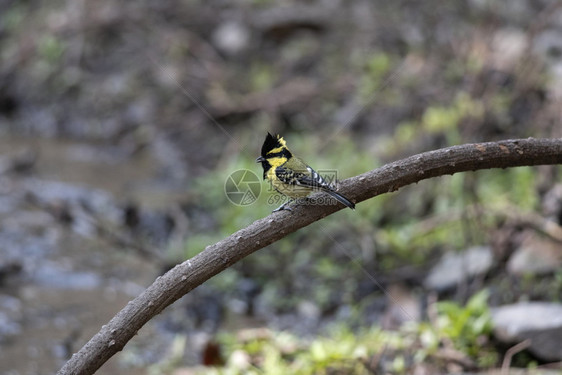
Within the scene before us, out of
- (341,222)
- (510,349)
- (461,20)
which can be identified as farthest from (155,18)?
(510,349)

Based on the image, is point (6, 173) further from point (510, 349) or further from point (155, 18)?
point (510, 349)

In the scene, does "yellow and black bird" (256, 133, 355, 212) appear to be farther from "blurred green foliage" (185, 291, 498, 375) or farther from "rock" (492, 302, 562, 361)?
"rock" (492, 302, 562, 361)

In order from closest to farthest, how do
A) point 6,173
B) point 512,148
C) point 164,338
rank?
1. point 512,148
2. point 164,338
3. point 6,173

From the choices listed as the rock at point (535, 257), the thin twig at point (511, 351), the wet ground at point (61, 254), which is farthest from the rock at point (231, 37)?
the thin twig at point (511, 351)

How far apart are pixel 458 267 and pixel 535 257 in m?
0.67

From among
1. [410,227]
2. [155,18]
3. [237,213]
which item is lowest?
[410,227]

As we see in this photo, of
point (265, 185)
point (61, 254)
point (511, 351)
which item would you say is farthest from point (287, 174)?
point (61, 254)

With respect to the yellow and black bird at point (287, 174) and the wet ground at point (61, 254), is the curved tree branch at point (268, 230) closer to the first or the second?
the yellow and black bird at point (287, 174)

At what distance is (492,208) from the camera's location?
18.7ft

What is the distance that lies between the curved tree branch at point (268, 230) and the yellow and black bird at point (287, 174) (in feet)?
0.39

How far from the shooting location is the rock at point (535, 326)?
13.6 ft

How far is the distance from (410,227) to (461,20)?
4.15m

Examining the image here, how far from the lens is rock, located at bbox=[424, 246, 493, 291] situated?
17.7 ft

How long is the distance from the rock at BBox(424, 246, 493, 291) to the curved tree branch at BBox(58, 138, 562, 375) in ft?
8.37
